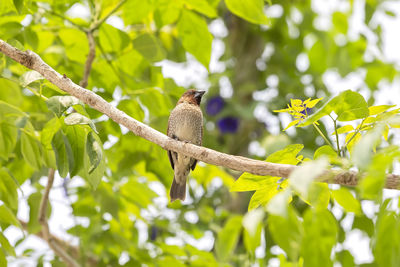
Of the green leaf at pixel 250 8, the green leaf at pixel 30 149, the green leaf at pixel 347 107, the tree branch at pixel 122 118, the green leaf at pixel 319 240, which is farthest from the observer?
the green leaf at pixel 250 8

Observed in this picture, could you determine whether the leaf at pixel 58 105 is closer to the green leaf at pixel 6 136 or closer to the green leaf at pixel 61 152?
the green leaf at pixel 61 152

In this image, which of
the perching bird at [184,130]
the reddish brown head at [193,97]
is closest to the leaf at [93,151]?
the perching bird at [184,130]

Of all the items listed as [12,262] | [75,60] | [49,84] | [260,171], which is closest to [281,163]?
[260,171]

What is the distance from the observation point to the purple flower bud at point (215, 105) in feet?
14.3

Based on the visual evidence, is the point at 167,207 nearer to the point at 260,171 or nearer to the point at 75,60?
the point at 75,60

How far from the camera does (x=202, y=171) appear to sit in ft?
11.5

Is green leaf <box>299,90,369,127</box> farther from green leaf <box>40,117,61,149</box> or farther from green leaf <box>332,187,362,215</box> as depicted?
green leaf <box>40,117,61,149</box>

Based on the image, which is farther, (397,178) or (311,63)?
(311,63)

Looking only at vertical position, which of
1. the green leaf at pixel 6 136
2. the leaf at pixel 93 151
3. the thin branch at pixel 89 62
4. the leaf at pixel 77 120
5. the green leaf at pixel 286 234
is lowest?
the green leaf at pixel 286 234

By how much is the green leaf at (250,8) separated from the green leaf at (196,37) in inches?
13.8

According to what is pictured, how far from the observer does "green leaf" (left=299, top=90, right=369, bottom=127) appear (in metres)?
1.45

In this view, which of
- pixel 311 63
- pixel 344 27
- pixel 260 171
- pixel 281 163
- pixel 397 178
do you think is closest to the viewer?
pixel 397 178

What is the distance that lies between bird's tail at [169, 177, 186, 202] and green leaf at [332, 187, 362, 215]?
164 centimetres

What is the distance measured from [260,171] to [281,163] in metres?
0.15
